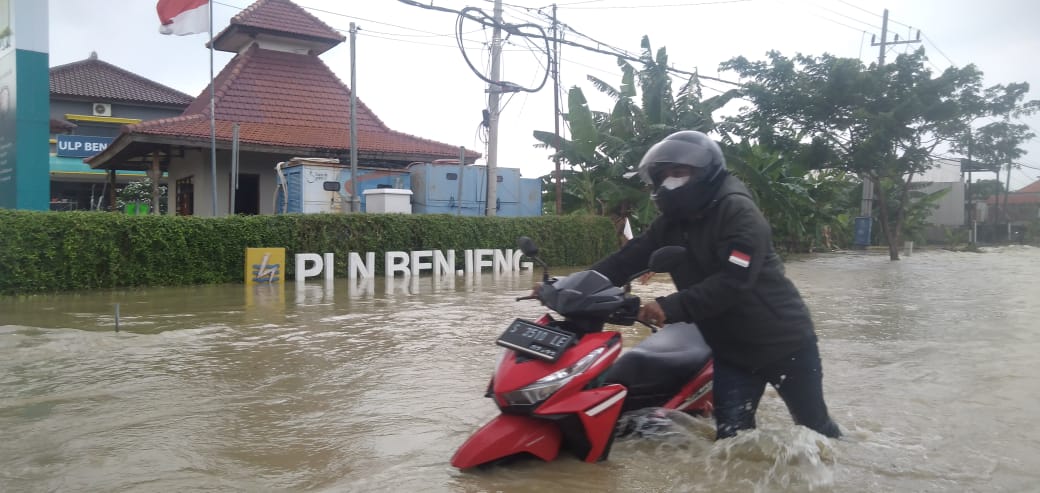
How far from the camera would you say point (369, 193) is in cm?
1730

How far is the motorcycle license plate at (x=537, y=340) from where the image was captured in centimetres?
300

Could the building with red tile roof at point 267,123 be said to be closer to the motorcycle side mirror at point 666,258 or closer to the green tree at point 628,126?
the green tree at point 628,126

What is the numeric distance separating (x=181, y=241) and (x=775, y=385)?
11.6 meters

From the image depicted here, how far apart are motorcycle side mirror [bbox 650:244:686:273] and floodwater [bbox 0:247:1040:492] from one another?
3.24 feet

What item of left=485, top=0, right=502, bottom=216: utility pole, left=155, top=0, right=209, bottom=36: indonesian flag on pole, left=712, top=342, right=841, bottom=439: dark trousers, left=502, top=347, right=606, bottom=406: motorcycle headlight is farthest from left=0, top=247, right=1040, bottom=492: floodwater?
left=485, top=0, right=502, bottom=216: utility pole

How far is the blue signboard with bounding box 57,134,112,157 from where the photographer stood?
89.1 ft

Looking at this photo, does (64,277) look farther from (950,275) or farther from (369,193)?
(950,275)

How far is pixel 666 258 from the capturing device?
2.99 meters

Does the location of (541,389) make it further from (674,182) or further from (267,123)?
(267,123)

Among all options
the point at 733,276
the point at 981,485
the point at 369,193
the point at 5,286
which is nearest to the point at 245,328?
the point at 5,286

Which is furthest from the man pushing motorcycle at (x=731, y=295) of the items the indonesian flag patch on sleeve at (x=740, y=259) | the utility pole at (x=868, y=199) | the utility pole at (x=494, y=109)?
the utility pole at (x=868, y=199)

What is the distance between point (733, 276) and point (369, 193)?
1495 centimetres

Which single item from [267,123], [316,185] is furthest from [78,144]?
[316,185]

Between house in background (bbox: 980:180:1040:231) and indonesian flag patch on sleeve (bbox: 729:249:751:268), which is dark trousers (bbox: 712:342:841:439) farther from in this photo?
house in background (bbox: 980:180:1040:231)
